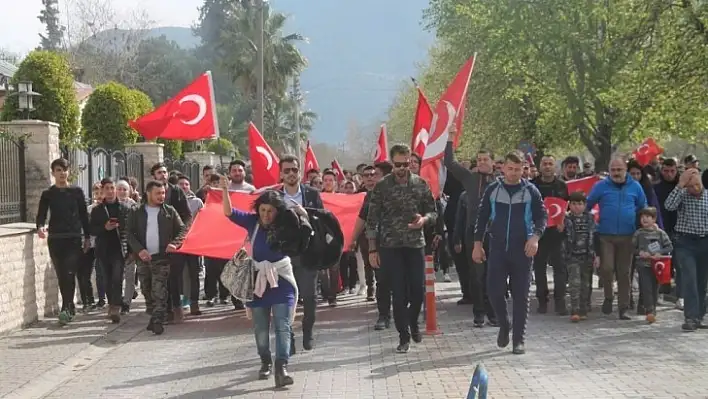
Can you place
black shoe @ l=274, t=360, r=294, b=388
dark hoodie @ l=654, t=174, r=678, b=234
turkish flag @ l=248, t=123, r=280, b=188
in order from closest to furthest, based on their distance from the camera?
black shoe @ l=274, t=360, r=294, b=388 → turkish flag @ l=248, t=123, r=280, b=188 → dark hoodie @ l=654, t=174, r=678, b=234

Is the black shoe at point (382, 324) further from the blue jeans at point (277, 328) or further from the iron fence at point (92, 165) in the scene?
the iron fence at point (92, 165)

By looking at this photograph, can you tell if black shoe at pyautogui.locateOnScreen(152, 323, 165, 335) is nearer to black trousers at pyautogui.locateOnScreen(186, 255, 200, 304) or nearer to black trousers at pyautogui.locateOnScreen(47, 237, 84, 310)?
black trousers at pyautogui.locateOnScreen(47, 237, 84, 310)

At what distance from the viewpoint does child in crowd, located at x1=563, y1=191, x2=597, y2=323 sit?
11742 mm

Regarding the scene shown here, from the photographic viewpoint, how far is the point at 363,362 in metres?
9.12

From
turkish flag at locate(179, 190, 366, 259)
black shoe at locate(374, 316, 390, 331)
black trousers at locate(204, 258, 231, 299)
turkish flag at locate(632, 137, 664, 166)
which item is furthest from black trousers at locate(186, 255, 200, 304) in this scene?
turkish flag at locate(632, 137, 664, 166)

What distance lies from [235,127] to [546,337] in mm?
60841

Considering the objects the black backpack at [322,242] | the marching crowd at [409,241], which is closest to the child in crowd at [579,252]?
the marching crowd at [409,241]

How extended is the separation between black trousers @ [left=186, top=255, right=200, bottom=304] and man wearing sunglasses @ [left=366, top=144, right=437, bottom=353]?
427 centimetres

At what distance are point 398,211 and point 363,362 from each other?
1.51m

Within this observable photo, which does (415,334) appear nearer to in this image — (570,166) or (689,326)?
(689,326)

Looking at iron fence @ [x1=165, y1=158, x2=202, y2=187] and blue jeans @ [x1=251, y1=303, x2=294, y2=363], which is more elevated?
iron fence @ [x1=165, y1=158, x2=202, y2=187]

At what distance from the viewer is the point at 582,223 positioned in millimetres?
11938

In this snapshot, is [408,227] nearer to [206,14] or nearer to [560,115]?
[560,115]

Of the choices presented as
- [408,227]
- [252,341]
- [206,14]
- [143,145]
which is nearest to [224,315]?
[252,341]
